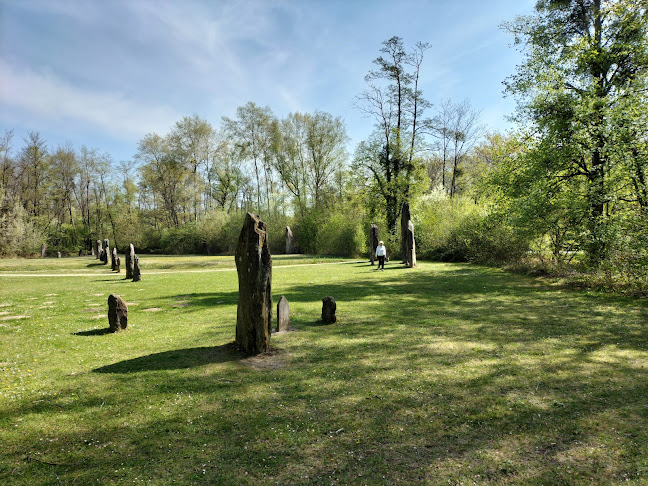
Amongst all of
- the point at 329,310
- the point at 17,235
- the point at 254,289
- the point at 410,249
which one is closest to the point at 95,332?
the point at 254,289

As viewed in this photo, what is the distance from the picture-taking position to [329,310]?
835 cm

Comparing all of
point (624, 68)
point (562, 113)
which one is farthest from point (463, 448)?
point (624, 68)

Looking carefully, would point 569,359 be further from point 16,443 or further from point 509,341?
point 16,443

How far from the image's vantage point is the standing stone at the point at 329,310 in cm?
831

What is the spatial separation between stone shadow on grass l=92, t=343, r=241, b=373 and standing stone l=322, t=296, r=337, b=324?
2.48m

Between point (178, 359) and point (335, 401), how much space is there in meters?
3.01

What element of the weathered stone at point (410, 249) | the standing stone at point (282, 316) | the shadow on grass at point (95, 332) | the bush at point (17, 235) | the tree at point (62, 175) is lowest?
the shadow on grass at point (95, 332)

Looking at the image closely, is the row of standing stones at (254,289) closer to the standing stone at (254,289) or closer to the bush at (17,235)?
the standing stone at (254,289)

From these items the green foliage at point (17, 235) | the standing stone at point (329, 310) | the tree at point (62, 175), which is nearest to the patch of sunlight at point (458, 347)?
the standing stone at point (329, 310)

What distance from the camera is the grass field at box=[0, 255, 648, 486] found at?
3.19 m

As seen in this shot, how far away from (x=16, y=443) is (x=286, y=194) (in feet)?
135

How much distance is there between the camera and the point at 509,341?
22.2ft

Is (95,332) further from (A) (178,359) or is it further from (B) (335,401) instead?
(B) (335,401)

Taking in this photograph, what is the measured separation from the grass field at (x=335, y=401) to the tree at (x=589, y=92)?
4968mm
